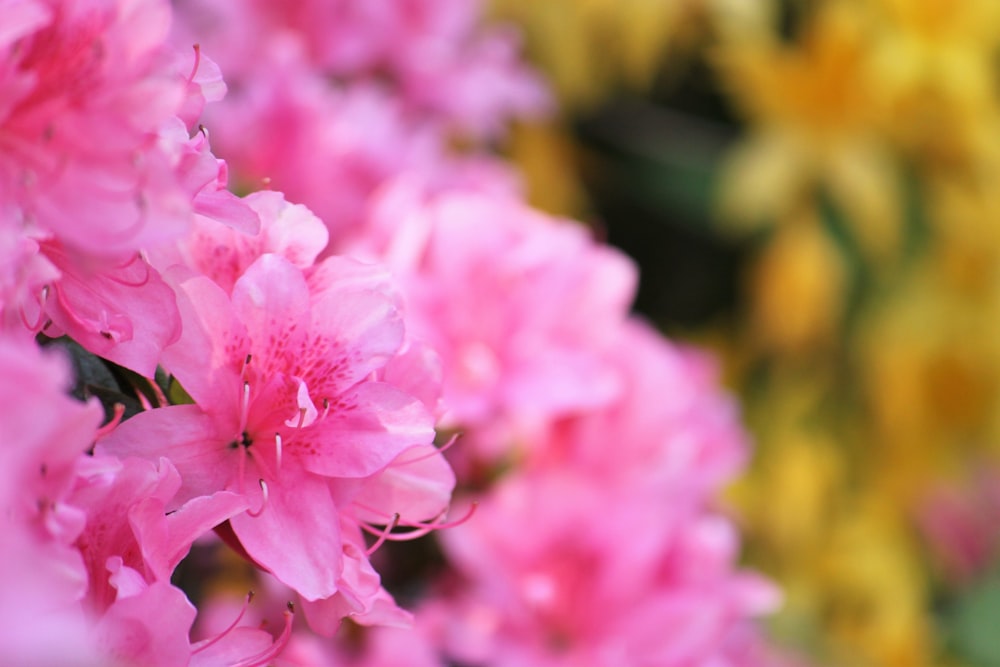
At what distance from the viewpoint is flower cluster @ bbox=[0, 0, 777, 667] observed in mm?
185

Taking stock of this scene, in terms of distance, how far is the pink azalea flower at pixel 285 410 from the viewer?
221 millimetres

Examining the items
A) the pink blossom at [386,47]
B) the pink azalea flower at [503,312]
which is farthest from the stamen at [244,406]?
the pink blossom at [386,47]

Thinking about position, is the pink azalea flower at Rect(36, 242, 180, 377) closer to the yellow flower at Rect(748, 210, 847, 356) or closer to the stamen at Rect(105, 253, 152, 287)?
the stamen at Rect(105, 253, 152, 287)

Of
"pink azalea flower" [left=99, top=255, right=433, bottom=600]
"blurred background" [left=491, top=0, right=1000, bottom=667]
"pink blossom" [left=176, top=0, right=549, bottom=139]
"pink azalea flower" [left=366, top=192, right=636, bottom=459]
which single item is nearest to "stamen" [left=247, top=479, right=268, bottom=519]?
"pink azalea flower" [left=99, top=255, right=433, bottom=600]

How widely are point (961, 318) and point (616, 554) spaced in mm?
742

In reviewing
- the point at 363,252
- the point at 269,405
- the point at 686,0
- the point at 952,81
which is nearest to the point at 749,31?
the point at 686,0

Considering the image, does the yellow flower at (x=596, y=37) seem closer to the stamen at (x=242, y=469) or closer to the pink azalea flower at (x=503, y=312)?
the pink azalea flower at (x=503, y=312)

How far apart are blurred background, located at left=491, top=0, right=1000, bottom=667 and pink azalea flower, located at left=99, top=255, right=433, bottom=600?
2.59ft

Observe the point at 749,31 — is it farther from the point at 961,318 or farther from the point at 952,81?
the point at 961,318

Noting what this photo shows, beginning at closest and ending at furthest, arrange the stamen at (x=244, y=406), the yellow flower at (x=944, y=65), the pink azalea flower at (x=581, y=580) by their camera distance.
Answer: the stamen at (x=244, y=406), the pink azalea flower at (x=581, y=580), the yellow flower at (x=944, y=65)

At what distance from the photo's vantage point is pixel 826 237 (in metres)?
1.04

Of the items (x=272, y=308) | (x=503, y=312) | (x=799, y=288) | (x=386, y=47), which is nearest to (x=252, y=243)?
(x=272, y=308)

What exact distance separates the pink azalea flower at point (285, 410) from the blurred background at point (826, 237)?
0.79 meters

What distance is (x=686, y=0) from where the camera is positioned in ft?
3.30
